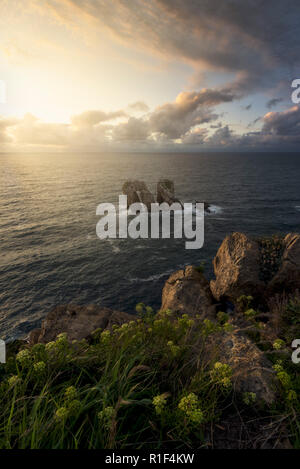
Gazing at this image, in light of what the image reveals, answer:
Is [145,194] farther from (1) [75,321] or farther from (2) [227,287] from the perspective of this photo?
(1) [75,321]

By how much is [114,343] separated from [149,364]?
0.84 m

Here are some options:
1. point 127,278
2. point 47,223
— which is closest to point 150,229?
point 127,278

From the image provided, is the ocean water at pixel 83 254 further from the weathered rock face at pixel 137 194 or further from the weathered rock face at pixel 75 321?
the weathered rock face at pixel 75 321

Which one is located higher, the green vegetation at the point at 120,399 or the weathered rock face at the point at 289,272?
the green vegetation at the point at 120,399

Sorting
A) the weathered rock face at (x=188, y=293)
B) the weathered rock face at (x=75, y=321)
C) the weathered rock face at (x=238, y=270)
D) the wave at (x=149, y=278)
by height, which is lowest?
the wave at (x=149, y=278)

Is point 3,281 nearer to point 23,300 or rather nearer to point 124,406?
point 23,300

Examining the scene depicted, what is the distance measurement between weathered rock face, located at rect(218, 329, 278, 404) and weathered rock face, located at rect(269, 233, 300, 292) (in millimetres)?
13754

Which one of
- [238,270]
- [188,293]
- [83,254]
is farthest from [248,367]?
[83,254]

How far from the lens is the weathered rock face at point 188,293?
17.4m

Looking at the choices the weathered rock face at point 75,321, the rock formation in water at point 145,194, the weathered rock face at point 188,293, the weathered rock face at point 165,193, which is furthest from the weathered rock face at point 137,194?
the weathered rock face at point 75,321

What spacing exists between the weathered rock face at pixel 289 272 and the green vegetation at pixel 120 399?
1424cm

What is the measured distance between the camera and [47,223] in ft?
174

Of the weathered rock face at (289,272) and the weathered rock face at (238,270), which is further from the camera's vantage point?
the weathered rock face at (238,270)

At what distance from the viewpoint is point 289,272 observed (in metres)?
16.2
